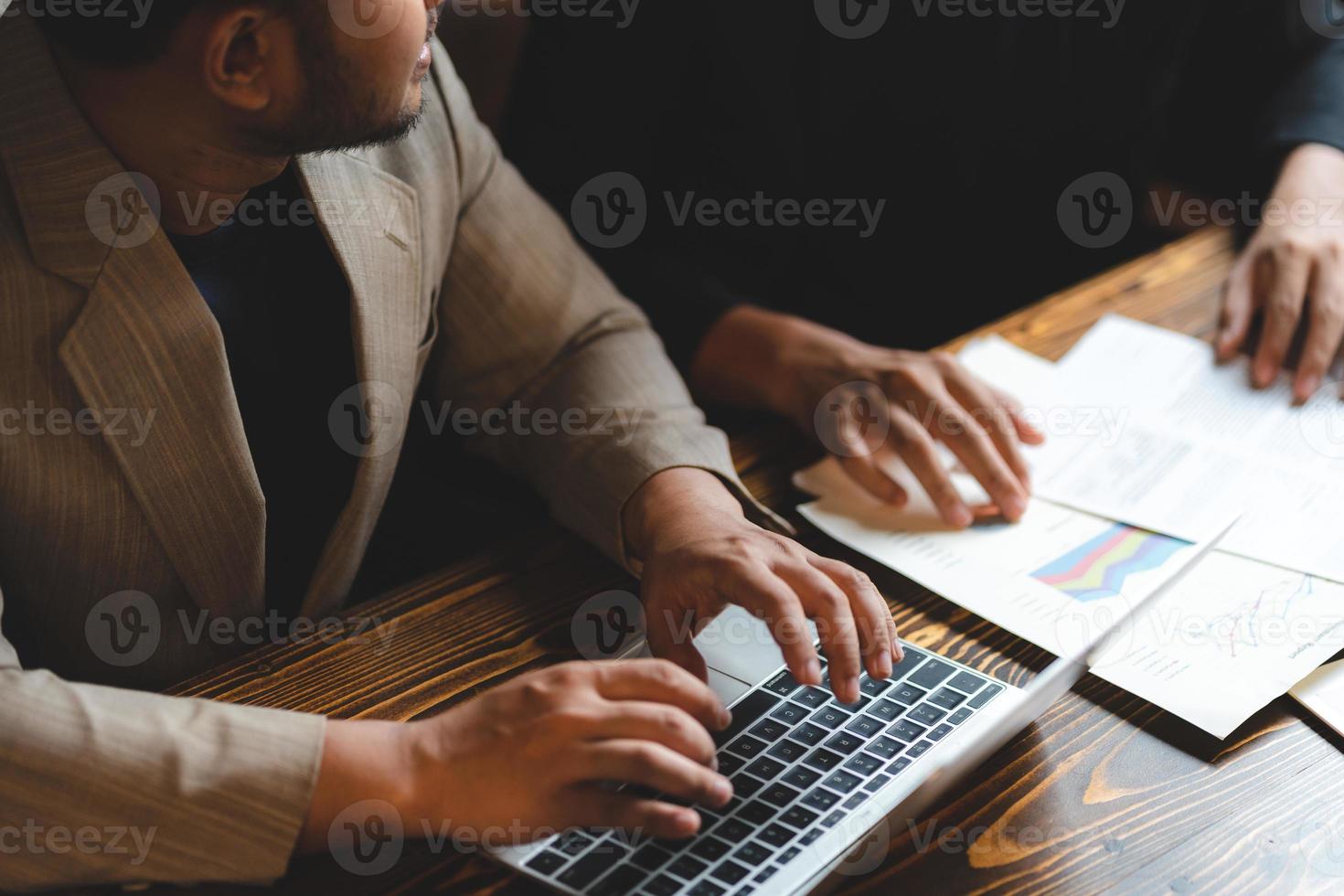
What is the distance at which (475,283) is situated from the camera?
1.12 metres

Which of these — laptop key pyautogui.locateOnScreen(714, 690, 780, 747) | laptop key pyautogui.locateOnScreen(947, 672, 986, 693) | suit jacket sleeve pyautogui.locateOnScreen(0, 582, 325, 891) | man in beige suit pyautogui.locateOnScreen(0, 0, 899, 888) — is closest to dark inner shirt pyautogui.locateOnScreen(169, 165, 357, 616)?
man in beige suit pyautogui.locateOnScreen(0, 0, 899, 888)

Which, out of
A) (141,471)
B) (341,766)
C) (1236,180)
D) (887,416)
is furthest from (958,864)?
(1236,180)

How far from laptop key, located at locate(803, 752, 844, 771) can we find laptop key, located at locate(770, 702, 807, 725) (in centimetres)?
3

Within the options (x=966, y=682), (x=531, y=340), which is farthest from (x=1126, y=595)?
(x=531, y=340)

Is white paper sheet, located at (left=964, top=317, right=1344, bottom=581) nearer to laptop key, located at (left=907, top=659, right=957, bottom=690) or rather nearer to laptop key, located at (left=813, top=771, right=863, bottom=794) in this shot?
laptop key, located at (left=907, top=659, right=957, bottom=690)

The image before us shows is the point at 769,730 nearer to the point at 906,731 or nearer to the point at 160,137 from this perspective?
the point at 906,731

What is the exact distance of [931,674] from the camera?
792 mm

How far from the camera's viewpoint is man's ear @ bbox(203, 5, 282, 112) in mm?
750

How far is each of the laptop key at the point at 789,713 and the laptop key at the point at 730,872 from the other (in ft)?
0.40

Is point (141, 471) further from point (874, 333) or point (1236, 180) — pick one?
point (1236, 180)

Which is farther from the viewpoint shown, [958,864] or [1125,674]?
[1125,674]

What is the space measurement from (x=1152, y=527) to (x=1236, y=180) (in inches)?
36.8

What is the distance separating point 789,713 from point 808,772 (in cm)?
6

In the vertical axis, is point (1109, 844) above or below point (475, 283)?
below
